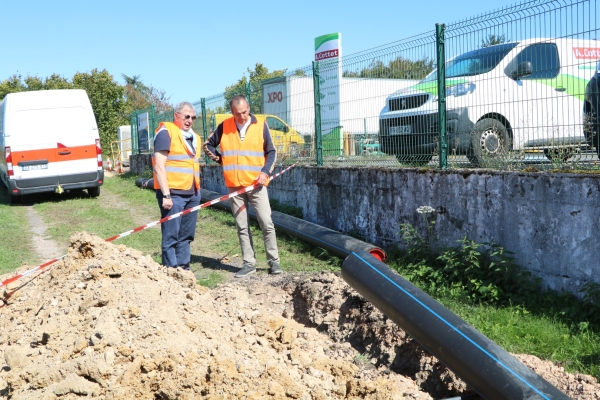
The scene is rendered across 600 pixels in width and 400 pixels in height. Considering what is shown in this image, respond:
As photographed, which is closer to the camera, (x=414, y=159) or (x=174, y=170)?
(x=174, y=170)

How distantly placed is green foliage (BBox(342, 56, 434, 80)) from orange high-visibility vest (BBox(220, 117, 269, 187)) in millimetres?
2070

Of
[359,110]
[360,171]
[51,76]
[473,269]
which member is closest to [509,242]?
[473,269]

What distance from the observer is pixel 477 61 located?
23.2 ft

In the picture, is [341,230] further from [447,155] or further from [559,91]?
[559,91]

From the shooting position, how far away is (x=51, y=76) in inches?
1769

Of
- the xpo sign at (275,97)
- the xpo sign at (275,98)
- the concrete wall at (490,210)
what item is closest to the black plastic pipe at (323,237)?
the concrete wall at (490,210)

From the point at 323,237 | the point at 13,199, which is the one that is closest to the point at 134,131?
the point at 13,199

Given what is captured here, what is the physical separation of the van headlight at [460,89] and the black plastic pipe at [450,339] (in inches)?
118

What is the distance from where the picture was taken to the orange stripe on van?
14.5m

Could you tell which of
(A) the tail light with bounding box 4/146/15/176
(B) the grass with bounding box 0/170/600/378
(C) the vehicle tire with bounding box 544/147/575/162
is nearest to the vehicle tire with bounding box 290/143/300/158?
(B) the grass with bounding box 0/170/600/378

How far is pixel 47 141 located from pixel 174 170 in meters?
9.06

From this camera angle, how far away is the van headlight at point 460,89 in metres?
7.11

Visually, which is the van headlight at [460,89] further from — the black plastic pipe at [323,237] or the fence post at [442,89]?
the black plastic pipe at [323,237]

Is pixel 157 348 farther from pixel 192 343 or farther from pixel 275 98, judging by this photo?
pixel 275 98
